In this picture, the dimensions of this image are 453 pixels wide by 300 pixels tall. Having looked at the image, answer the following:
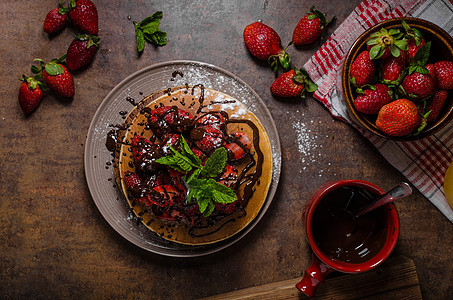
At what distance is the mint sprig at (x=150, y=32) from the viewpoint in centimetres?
199

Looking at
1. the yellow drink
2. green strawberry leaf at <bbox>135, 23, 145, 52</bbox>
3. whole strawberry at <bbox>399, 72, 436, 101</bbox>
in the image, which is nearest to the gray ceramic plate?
green strawberry leaf at <bbox>135, 23, 145, 52</bbox>

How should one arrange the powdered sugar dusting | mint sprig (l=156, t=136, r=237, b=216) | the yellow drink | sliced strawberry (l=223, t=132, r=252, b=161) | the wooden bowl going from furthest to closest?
1. the powdered sugar dusting
2. the yellow drink
3. sliced strawberry (l=223, t=132, r=252, b=161)
4. the wooden bowl
5. mint sprig (l=156, t=136, r=237, b=216)

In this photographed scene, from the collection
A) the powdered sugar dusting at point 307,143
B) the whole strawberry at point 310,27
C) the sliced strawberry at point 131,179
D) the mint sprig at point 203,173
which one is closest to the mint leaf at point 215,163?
the mint sprig at point 203,173

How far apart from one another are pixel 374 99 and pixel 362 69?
0.49 ft

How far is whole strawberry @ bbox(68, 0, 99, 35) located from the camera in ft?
6.39

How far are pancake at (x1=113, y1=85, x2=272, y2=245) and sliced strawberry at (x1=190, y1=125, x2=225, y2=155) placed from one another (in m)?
0.12

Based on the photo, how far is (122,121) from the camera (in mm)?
1911

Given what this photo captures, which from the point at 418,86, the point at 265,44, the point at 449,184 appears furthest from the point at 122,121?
the point at 449,184

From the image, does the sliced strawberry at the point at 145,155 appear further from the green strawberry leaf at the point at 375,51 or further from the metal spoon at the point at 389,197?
the green strawberry leaf at the point at 375,51

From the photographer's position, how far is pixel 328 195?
1693 mm

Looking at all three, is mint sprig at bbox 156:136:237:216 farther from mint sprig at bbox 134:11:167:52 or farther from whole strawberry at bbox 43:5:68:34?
whole strawberry at bbox 43:5:68:34

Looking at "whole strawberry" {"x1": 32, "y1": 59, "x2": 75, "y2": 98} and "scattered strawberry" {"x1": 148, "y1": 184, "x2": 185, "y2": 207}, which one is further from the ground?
"scattered strawberry" {"x1": 148, "y1": 184, "x2": 185, "y2": 207}

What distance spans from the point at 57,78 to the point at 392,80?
1.68m

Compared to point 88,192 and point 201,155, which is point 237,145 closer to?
point 201,155
